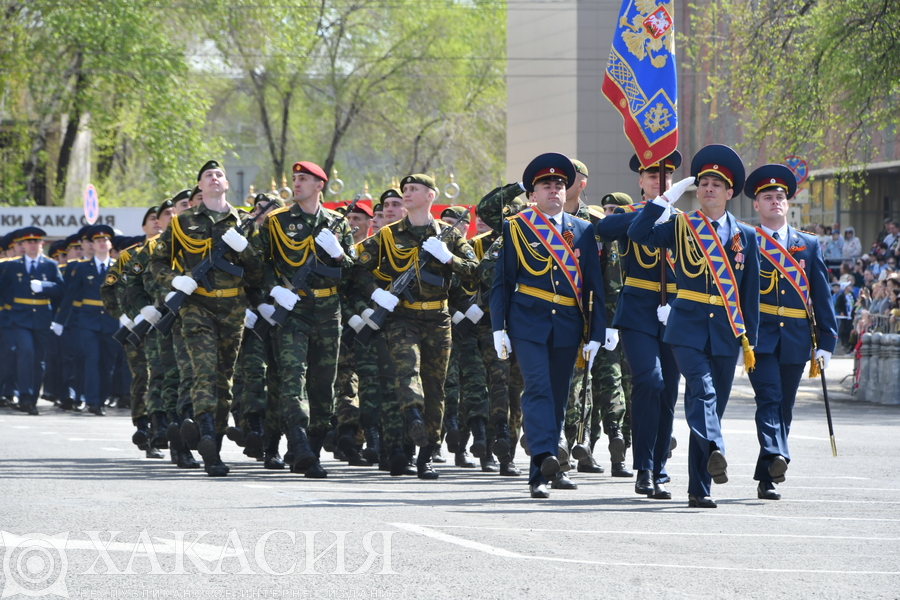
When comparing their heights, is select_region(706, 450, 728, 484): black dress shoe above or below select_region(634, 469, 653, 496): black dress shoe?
above

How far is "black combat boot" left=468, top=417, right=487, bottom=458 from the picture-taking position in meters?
11.3

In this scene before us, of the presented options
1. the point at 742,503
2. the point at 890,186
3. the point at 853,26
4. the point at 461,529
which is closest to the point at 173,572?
the point at 461,529

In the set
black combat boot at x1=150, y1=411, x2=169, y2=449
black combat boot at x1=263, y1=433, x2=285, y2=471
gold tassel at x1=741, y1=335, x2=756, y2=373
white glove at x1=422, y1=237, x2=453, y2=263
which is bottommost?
black combat boot at x1=263, y1=433, x2=285, y2=471

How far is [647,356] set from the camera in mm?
9461

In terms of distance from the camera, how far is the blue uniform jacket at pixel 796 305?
9.77 m

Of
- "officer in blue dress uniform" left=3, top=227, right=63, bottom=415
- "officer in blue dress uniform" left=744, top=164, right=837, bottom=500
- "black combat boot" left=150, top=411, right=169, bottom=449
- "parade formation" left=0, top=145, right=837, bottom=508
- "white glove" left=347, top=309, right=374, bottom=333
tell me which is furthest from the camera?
"officer in blue dress uniform" left=3, top=227, right=63, bottom=415

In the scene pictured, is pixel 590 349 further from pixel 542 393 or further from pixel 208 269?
pixel 208 269

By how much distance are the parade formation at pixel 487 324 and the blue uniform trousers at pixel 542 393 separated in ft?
0.04

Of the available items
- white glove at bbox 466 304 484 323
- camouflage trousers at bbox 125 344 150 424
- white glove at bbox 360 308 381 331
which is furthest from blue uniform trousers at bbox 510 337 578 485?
camouflage trousers at bbox 125 344 150 424

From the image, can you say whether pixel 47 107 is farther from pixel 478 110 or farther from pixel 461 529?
pixel 461 529

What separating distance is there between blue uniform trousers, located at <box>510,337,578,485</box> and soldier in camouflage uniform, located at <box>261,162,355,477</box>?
1.75 m

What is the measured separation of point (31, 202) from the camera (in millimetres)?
37719

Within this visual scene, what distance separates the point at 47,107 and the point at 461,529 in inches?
1248

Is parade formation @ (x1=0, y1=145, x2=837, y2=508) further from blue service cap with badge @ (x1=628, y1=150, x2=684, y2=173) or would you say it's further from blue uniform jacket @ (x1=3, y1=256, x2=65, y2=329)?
blue uniform jacket @ (x1=3, y1=256, x2=65, y2=329)
